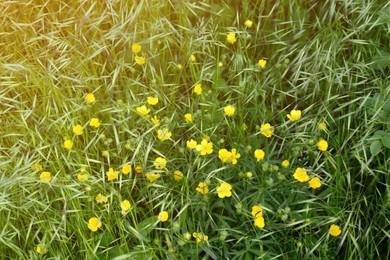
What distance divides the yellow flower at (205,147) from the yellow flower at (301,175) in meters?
0.26

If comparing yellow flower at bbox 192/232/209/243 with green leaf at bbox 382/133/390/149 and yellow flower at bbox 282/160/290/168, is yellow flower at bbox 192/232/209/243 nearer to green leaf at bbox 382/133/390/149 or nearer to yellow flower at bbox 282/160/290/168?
yellow flower at bbox 282/160/290/168

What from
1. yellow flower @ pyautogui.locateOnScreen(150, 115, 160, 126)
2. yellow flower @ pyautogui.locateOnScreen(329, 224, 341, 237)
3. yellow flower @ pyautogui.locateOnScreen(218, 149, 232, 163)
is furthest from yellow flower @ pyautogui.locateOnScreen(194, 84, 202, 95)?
yellow flower @ pyautogui.locateOnScreen(329, 224, 341, 237)

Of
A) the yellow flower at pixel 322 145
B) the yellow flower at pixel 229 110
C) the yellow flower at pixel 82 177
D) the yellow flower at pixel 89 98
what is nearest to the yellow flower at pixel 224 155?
the yellow flower at pixel 229 110

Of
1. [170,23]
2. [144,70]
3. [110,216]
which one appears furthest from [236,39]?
[110,216]

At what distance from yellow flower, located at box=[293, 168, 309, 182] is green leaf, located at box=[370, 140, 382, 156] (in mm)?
204

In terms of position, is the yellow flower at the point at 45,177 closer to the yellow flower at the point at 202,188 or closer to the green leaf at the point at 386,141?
the yellow flower at the point at 202,188

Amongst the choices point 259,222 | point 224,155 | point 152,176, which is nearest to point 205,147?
point 224,155

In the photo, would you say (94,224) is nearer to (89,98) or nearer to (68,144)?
(68,144)

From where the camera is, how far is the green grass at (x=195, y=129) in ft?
5.54

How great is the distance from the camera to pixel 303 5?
2.24 meters

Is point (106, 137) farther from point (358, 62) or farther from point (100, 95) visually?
point (358, 62)

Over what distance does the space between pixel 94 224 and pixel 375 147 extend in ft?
2.82

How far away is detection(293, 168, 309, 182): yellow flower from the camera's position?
1668 mm

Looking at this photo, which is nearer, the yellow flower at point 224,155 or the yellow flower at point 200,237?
the yellow flower at point 200,237
